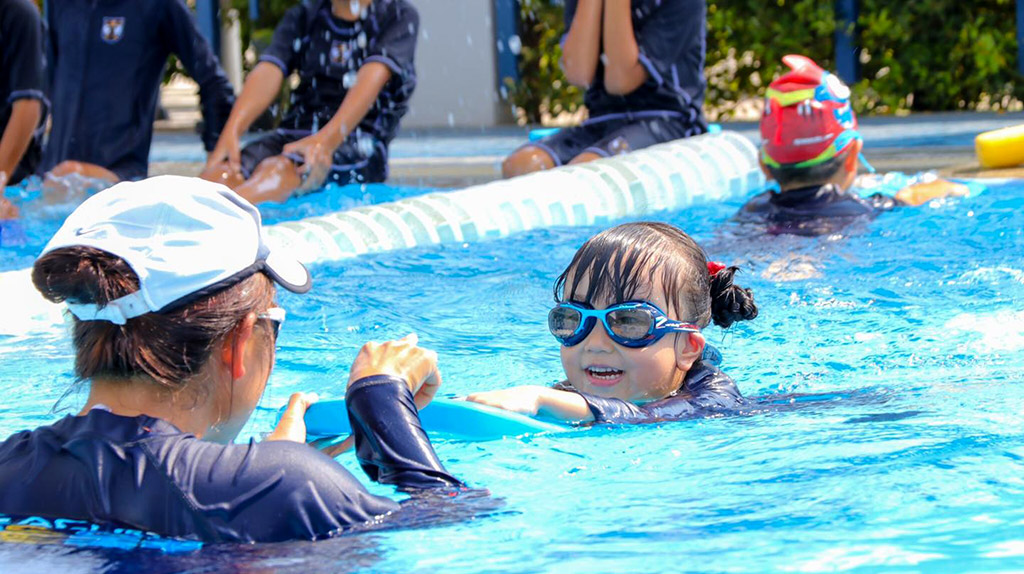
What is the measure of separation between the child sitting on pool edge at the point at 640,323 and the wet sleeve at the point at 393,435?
0.82m

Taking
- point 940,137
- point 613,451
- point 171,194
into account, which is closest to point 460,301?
point 613,451

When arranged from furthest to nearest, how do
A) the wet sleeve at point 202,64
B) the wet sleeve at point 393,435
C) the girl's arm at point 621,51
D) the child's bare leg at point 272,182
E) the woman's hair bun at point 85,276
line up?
1. the wet sleeve at point 202,64
2. the child's bare leg at point 272,182
3. the girl's arm at point 621,51
4. the wet sleeve at point 393,435
5. the woman's hair bun at point 85,276

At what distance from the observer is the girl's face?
3.44 metres

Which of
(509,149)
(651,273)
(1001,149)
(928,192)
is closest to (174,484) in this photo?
(651,273)

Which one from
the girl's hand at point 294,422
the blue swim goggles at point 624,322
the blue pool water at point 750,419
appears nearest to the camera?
the blue pool water at point 750,419

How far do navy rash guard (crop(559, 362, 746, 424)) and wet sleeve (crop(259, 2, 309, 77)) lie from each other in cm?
525

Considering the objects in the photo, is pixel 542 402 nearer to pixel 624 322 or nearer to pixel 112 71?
pixel 624 322

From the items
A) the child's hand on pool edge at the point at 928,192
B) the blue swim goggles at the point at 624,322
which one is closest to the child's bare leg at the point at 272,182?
the child's hand on pool edge at the point at 928,192

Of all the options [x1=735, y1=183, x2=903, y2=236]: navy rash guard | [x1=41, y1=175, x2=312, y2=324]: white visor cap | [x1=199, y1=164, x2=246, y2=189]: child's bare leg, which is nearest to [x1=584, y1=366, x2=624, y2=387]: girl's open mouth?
[x1=41, y1=175, x2=312, y2=324]: white visor cap

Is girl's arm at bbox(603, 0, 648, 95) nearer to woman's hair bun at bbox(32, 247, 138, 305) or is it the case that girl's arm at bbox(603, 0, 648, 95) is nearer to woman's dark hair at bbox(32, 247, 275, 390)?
woman's dark hair at bbox(32, 247, 275, 390)

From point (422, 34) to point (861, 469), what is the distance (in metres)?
10.3

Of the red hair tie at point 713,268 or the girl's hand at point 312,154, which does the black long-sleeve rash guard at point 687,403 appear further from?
the girl's hand at point 312,154

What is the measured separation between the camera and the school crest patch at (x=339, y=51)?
818 cm

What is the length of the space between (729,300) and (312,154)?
4.62 metres
